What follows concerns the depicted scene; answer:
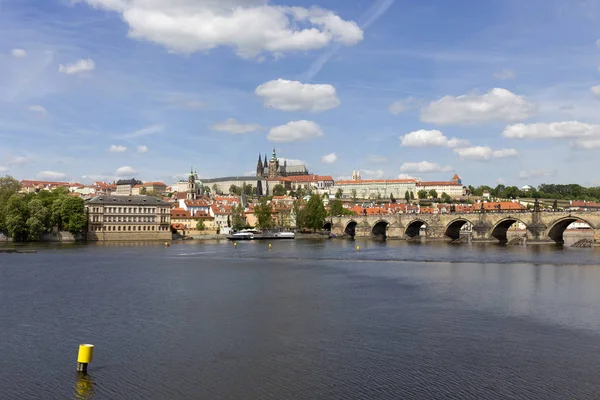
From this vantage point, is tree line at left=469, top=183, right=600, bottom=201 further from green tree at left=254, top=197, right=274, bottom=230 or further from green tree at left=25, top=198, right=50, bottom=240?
green tree at left=25, top=198, right=50, bottom=240

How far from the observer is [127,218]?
9544 cm

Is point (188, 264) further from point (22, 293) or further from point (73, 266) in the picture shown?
point (22, 293)

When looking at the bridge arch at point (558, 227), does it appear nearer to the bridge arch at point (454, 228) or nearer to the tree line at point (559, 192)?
the bridge arch at point (454, 228)

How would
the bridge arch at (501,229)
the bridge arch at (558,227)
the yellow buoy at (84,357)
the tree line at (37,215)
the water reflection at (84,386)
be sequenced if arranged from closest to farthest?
the water reflection at (84,386)
the yellow buoy at (84,357)
the bridge arch at (558,227)
the bridge arch at (501,229)
the tree line at (37,215)

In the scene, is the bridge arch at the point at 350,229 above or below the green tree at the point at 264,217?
below

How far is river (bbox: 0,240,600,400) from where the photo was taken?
49.2 feet

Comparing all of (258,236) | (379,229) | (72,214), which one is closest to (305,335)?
(72,214)

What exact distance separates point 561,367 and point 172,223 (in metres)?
95.3

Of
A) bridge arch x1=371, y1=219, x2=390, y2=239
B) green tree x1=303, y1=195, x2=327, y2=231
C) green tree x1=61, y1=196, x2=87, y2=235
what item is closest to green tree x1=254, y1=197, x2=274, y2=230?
green tree x1=303, y1=195, x2=327, y2=231

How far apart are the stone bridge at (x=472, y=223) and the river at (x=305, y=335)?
101 ft

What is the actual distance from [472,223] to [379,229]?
82.3 ft

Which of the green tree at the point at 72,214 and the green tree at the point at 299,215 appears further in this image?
the green tree at the point at 299,215

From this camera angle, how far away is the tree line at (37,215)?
3093 inches

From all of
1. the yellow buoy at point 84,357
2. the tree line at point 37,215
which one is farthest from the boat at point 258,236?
the yellow buoy at point 84,357
